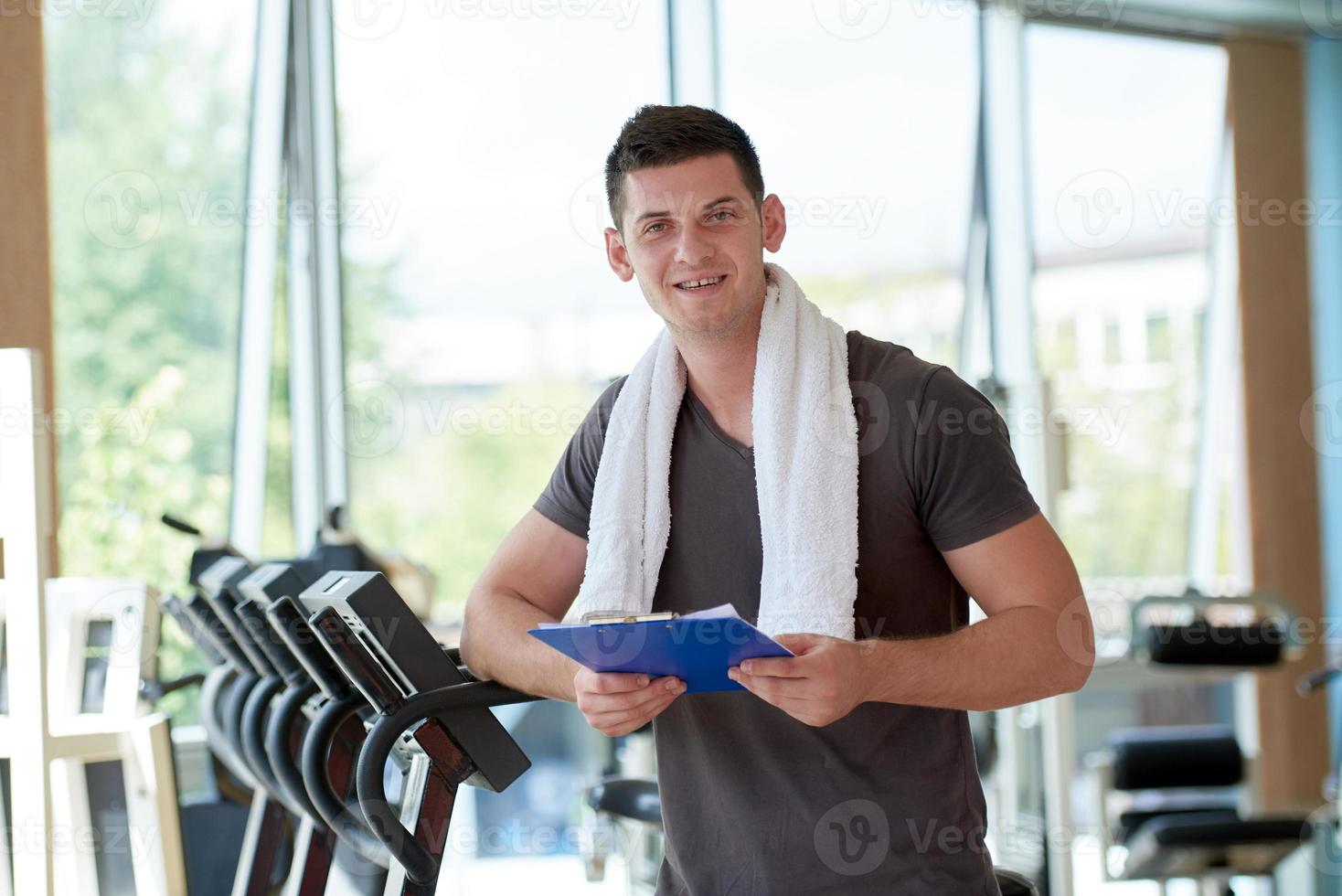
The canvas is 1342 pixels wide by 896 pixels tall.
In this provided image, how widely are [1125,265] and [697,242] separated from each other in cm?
397

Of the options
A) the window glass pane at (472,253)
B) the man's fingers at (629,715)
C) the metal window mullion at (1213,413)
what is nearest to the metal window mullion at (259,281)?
the window glass pane at (472,253)

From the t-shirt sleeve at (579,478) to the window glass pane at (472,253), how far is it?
2.50 m

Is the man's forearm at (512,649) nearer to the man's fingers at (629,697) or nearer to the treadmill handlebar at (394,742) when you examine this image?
the treadmill handlebar at (394,742)

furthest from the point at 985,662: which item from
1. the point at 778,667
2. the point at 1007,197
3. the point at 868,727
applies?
the point at 1007,197

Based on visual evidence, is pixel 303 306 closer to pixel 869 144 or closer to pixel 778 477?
pixel 869 144

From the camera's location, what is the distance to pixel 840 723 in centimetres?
154

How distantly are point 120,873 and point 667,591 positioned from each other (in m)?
1.80

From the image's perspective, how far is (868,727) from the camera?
1533 mm

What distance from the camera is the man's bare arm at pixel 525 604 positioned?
1.63 meters

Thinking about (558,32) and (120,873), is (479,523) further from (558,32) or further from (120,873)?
(120,873)

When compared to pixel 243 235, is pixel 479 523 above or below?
below

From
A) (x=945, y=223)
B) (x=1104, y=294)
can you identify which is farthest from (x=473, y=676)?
(x=1104, y=294)

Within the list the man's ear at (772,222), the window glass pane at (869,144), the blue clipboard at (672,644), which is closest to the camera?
the blue clipboard at (672,644)

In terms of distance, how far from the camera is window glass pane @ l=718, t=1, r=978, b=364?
4637 mm
